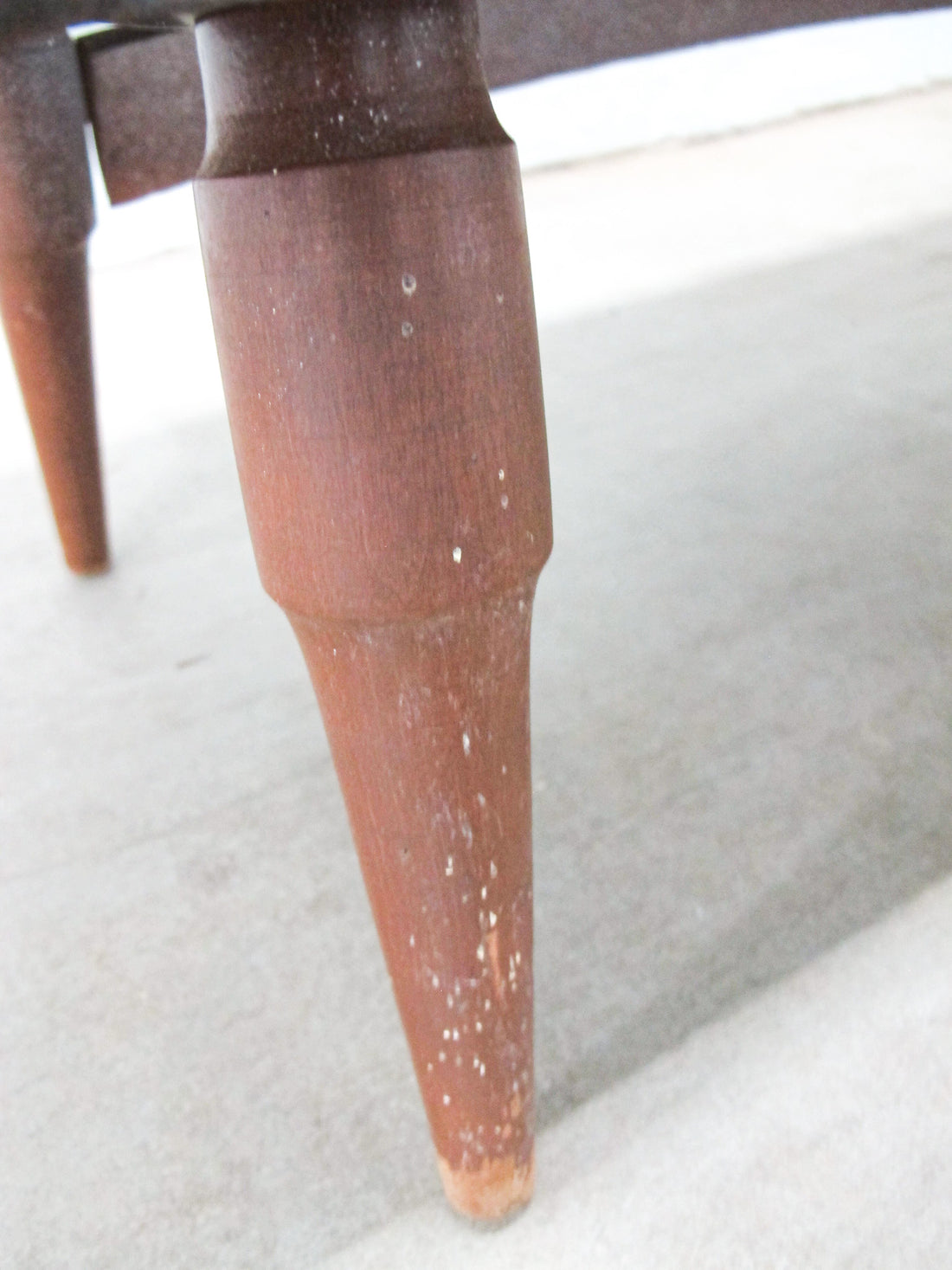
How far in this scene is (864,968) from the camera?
0.47 metres

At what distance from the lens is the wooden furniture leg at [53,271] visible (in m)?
0.66

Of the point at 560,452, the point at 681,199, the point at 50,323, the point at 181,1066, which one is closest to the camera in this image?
the point at 181,1066

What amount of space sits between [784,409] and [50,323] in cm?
61

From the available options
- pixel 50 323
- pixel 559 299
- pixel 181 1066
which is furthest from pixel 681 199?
pixel 181 1066

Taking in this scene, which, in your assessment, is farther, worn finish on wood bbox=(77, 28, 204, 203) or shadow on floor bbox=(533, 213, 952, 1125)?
worn finish on wood bbox=(77, 28, 204, 203)

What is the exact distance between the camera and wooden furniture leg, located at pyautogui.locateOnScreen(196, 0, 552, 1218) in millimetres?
279

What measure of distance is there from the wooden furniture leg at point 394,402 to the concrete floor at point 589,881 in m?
0.12

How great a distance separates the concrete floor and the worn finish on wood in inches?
11.3

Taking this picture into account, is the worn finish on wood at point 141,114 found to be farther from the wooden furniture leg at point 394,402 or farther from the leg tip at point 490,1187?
the leg tip at point 490,1187

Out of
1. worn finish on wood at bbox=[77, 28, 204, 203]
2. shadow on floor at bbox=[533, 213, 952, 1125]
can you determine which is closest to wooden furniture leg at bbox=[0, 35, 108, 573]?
worn finish on wood at bbox=[77, 28, 204, 203]

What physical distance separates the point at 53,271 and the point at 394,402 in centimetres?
54

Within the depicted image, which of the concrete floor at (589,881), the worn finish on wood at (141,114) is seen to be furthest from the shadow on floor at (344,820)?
the worn finish on wood at (141,114)

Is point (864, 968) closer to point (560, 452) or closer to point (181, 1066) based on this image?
point (181, 1066)

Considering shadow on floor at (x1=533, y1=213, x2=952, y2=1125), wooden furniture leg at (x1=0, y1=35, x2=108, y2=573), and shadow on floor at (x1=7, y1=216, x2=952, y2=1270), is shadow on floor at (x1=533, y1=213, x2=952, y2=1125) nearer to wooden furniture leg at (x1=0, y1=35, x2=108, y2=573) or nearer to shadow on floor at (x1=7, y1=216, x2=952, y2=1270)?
shadow on floor at (x1=7, y1=216, x2=952, y2=1270)
